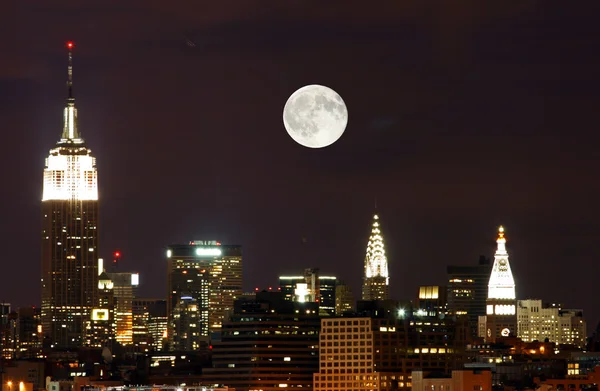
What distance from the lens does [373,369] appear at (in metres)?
194

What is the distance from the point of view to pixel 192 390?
128625 mm

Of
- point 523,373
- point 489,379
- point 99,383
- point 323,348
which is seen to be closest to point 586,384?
point 489,379

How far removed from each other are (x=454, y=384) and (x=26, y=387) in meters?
60.4

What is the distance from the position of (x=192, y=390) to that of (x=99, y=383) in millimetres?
71225

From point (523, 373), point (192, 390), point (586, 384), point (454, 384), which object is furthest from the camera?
point (523, 373)

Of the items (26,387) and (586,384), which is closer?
(586,384)

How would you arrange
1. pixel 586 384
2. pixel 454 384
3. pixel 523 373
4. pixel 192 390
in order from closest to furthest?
1. pixel 192 390
2. pixel 454 384
3. pixel 586 384
4. pixel 523 373

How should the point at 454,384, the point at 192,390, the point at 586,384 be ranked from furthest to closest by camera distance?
the point at 586,384 → the point at 454,384 → the point at 192,390

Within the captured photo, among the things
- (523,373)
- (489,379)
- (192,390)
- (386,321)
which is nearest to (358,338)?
(386,321)

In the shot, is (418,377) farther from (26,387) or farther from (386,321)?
(26,387)

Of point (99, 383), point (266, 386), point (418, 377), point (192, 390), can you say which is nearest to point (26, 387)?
point (99, 383)

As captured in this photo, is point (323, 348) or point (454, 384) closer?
point (454, 384)

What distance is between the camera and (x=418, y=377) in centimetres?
16438

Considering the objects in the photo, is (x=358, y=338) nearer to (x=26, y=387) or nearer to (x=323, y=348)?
(x=323, y=348)
